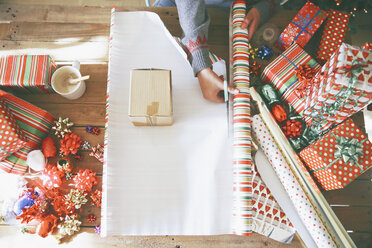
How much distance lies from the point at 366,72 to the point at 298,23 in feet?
1.36

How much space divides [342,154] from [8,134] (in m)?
1.22

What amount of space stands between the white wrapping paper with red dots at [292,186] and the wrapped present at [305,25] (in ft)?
1.27

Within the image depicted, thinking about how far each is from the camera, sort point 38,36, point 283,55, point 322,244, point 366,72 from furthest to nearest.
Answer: point 38,36 < point 283,55 < point 322,244 < point 366,72

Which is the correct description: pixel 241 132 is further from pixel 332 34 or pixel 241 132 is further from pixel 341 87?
pixel 332 34

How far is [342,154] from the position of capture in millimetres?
863

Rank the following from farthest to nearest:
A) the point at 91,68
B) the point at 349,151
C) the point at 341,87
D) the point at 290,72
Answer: the point at 91,68
the point at 290,72
the point at 349,151
the point at 341,87

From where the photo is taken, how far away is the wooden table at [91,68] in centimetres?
98

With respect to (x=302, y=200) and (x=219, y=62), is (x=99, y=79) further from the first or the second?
(x=302, y=200)

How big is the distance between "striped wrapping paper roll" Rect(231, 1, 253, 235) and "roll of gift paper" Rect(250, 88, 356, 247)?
3.7 inches

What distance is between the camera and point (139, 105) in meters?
0.78

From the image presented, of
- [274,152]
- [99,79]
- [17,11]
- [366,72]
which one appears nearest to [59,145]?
[99,79]

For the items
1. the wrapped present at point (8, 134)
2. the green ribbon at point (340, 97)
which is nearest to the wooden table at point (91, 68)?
the wrapped present at point (8, 134)

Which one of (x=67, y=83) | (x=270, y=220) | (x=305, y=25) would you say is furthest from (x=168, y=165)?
(x=305, y=25)

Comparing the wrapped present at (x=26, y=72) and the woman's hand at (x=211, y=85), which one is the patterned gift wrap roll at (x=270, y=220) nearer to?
the woman's hand at (x=211, y=85)
